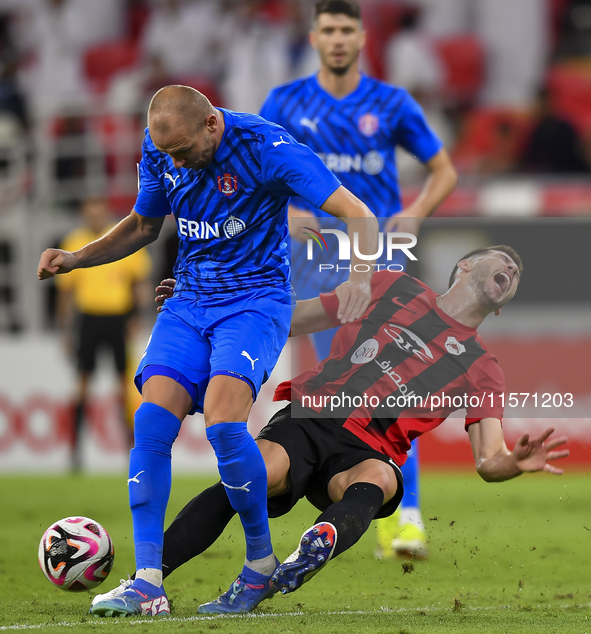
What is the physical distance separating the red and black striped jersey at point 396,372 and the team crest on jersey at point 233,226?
21.2 inches

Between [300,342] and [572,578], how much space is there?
5.22 meters

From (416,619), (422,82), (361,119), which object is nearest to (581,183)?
(422,82)

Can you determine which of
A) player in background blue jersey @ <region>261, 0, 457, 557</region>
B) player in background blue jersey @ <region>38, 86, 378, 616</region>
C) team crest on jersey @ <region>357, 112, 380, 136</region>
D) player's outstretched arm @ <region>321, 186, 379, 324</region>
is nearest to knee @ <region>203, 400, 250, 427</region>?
player in background blue jersey @ <region>38, 86, 378, 616</region>

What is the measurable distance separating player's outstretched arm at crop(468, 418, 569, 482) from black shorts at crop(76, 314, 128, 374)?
6.72 metres

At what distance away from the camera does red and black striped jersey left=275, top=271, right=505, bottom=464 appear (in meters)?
4.26

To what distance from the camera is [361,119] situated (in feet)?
18.5

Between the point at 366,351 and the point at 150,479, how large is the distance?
1070mm

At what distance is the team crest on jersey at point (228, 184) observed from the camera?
4035 mm

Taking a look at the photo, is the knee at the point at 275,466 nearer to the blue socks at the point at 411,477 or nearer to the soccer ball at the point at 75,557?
the soccer ball at the point at 75,557

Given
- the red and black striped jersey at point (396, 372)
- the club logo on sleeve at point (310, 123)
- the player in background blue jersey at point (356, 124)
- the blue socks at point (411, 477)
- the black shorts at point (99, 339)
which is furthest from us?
the black shorts at point (99, 339)

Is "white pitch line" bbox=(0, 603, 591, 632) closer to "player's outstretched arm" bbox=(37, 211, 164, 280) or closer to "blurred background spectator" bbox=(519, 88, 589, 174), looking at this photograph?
"player's outstretched arm" bbox=(37, 211, 164, 280)

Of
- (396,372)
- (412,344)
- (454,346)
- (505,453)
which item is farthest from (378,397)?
(505,453)

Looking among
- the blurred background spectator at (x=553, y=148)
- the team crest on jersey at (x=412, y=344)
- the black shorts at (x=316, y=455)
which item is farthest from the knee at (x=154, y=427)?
the blurred background spectator at (x=553, y=148)

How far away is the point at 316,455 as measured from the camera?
4.15m
